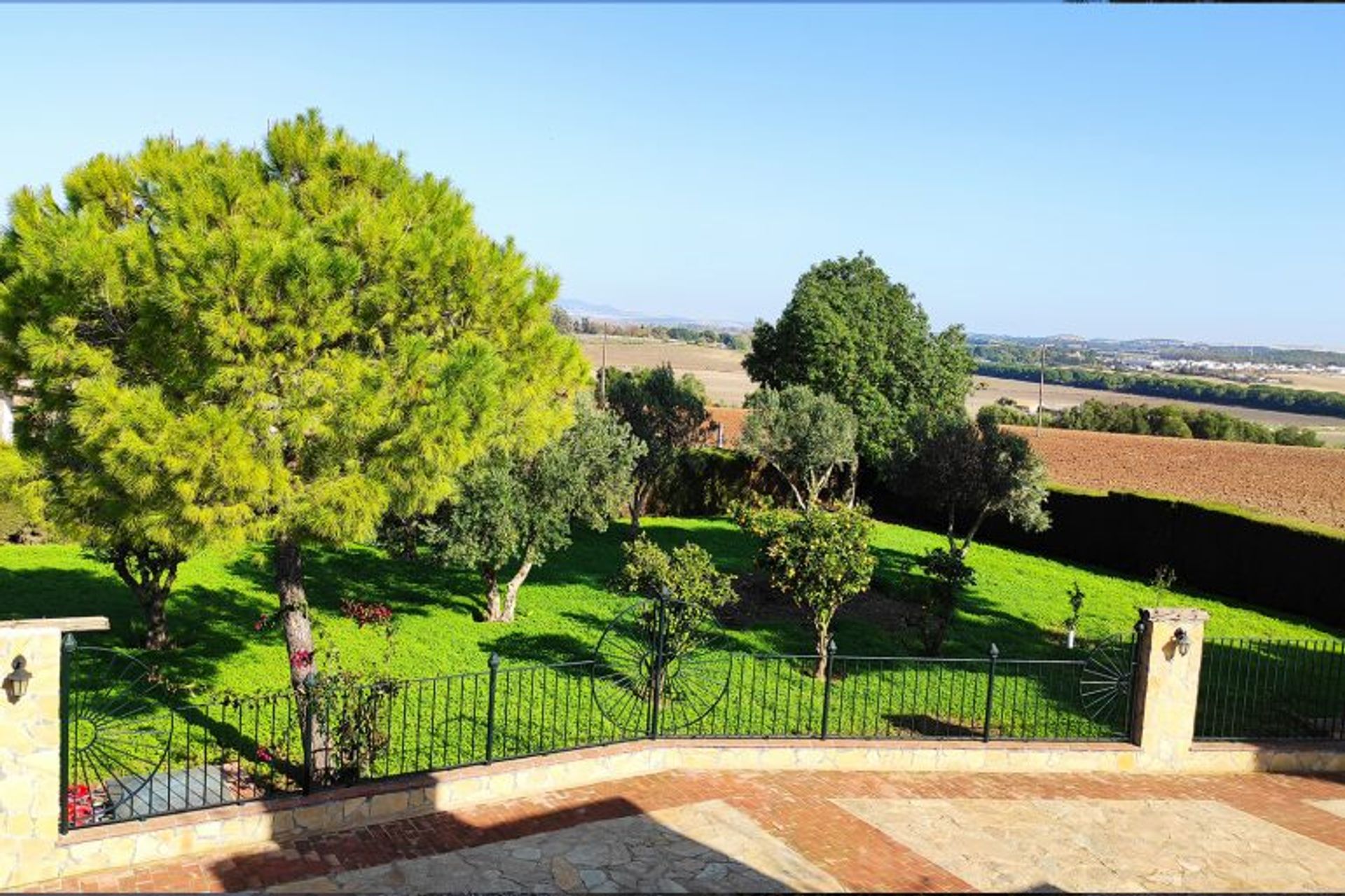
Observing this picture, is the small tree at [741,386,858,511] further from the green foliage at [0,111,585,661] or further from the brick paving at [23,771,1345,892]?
the green foliage at [0,111,585,661]

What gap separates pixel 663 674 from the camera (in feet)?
36.8

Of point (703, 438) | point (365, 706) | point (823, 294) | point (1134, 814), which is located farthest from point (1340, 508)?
point (365, 706)

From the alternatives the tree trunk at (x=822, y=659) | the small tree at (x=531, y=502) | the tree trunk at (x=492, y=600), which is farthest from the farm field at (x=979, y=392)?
the tree trunk at (x=822, y=659)

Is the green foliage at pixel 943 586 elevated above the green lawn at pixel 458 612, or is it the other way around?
the green foliage at pixel 943 586

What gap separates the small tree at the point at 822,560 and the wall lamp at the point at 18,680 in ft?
29.9

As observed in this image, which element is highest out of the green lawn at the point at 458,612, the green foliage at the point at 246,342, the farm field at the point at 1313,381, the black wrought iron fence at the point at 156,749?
the farm field at the point at 1313,381

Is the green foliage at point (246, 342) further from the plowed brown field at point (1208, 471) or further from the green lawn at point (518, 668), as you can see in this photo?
the plowed brown field at point (1208, 471)

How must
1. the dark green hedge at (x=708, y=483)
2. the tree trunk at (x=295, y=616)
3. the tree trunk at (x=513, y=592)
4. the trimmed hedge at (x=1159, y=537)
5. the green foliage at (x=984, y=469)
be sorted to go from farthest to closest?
the dark green hedge at (x=708, y=483), the trimmed hedge at (x=1159, y=537), the green foliage at (x=984, y=469), the tree trunk at (x=513, y=592), the tree trunk at (x=295, y=616)

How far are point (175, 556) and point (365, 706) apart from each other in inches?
203

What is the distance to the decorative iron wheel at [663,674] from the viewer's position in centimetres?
1093

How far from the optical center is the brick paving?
779 cm

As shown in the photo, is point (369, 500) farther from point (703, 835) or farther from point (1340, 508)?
point (1340, 508)

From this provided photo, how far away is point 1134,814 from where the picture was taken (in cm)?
965

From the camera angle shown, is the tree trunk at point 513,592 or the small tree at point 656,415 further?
the small tree at point 656,415
